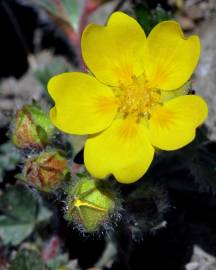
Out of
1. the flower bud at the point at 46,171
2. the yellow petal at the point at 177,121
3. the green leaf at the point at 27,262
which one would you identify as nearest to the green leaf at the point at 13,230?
the green leaf at the point at 27,262

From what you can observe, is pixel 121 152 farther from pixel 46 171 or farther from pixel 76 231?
pixel 76 231

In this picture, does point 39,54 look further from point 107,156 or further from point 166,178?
point 107,156

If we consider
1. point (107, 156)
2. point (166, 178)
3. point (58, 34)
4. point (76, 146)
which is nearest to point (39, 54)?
point (58, 34)

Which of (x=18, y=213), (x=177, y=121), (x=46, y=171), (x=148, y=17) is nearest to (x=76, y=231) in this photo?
(x=18, y=213)

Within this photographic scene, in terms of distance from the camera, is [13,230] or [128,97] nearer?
[128,97]

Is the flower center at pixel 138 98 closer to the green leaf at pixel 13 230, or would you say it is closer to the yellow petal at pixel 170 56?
the yellow petal at pixel 170 56

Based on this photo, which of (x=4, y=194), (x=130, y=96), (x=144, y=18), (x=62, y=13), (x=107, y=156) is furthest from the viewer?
(x=62, y=13)
